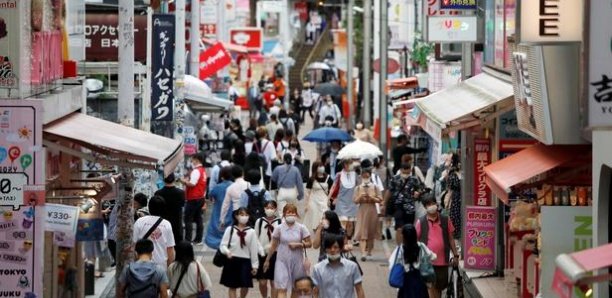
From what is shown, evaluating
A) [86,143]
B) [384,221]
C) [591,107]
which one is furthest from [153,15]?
[591,107]

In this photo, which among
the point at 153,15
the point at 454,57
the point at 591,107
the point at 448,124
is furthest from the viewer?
the point at 454,57

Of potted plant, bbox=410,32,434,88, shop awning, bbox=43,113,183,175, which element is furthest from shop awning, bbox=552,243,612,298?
potted plant, bbox=410,32,434,88

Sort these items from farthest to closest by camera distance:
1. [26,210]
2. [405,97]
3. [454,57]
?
[405,97]
[454,57]
[26,210]

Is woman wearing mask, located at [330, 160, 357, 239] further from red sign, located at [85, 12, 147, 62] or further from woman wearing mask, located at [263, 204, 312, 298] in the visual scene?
woman wearing mask, located at [263, 204, 312, 298]

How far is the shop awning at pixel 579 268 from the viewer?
32.9ft

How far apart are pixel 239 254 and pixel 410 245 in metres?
2.81

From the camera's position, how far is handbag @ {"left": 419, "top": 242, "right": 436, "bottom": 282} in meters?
18.0

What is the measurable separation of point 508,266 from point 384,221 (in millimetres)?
→ 6885

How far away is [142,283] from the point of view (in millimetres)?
16250

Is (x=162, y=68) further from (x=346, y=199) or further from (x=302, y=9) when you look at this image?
(x=302, y=9)

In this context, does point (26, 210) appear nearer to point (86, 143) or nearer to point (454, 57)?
point (86, 143)

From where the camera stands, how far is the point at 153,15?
91.5ft

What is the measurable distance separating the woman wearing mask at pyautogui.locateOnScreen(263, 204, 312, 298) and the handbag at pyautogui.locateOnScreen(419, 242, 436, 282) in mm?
1968

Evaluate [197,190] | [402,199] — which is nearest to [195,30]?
[197,190]
